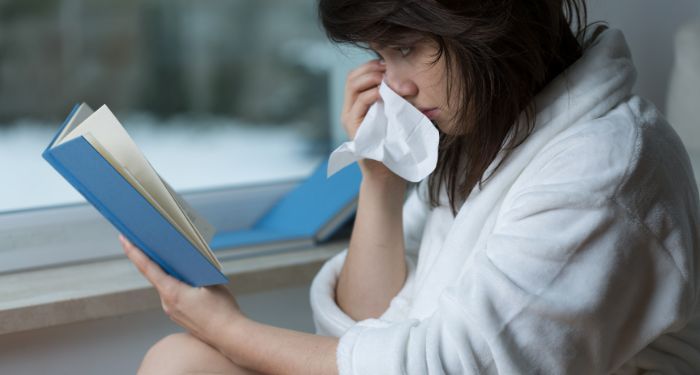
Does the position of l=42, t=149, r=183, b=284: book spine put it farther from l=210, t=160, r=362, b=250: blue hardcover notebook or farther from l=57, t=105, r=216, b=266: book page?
l=210, t=160, r=362, b=250: blue hardcover notebook

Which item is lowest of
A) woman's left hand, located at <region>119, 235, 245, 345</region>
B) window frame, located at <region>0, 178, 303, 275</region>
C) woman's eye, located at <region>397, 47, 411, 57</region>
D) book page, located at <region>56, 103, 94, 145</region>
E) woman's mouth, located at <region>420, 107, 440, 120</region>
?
window frame, located at <region>0, 178, 303, 275</region>

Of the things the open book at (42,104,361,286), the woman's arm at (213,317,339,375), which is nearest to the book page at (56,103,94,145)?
the open book at (42,104,361,286)

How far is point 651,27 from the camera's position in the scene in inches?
57.6

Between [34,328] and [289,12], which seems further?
[289,12]

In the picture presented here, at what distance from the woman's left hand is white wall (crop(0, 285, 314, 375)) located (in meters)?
0.32

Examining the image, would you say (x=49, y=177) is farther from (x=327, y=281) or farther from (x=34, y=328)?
(x=327, y=281)

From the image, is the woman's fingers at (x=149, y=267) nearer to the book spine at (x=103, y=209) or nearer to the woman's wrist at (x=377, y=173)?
the book spine at (x=103, y=209)

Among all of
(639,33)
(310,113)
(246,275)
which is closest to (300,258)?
(246,275)

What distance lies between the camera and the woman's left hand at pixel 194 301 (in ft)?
3.65

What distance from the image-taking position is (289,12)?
→ 1794 millimetres

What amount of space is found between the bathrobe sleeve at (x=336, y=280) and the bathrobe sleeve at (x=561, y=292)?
301 mm

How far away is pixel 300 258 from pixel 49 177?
0.45 metres

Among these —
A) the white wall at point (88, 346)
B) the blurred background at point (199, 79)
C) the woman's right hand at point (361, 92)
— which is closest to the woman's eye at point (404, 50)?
the woman's right hand at point (361, 92)

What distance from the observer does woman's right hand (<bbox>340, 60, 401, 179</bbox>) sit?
1.21m
